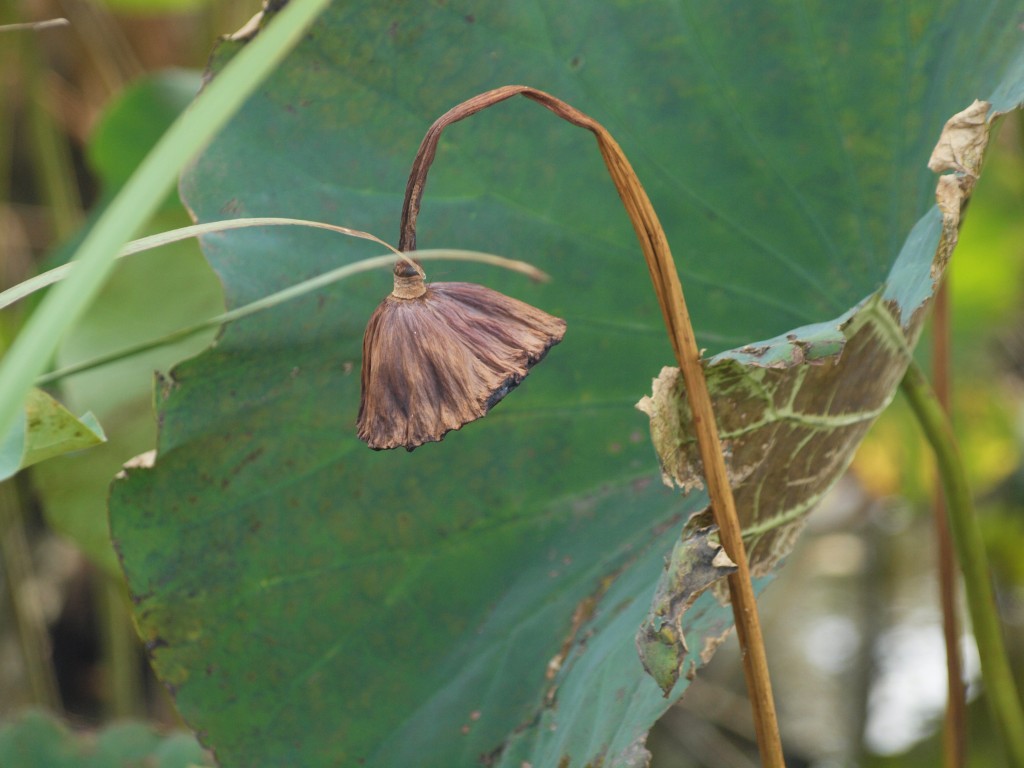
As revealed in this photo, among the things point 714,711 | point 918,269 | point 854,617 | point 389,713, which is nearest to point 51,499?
point 389,713

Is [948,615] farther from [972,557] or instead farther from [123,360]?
[123,360]

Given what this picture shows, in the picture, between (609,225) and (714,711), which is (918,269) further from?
(714,711)

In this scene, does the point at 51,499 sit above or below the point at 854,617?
above

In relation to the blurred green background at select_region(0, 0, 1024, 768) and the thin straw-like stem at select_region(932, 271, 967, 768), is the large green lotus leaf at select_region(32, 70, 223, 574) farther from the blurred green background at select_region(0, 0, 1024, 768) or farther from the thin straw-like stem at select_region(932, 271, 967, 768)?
the thin straw-like stem at select_region(932, 271, 967, 768)

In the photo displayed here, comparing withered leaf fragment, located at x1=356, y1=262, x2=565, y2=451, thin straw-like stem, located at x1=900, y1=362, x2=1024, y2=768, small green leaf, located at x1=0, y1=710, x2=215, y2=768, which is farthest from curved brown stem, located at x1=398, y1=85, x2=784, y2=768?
small green leaf, located at x1=0, y1=710, x2=215, y2=768

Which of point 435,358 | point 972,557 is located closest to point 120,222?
point 435,358

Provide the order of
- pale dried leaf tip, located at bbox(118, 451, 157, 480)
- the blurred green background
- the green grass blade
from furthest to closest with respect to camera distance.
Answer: the blurred green background → pale dried leaf tip, located at bbox(118, 451, 157, 480) → the green grass blade
